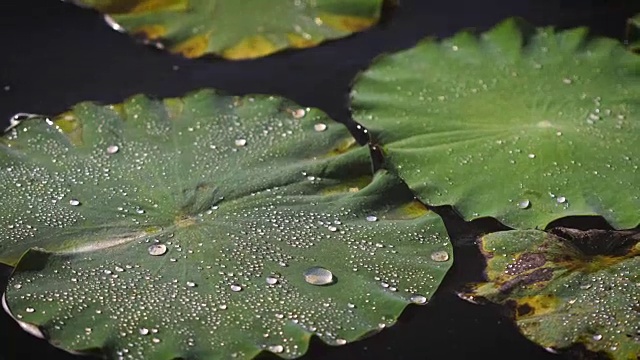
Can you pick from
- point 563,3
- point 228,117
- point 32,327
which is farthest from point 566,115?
point 32,327

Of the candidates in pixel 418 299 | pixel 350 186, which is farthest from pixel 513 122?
pixel 418 299

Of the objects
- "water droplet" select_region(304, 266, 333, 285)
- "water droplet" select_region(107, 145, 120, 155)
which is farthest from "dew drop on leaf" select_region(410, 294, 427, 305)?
"water droplet" select_region(107, 145, 120, 155)

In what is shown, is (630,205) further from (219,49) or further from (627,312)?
(219,49)

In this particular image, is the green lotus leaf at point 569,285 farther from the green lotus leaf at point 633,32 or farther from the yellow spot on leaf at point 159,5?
the yellow spot on leaf at point 159,5

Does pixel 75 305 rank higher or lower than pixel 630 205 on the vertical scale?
lower

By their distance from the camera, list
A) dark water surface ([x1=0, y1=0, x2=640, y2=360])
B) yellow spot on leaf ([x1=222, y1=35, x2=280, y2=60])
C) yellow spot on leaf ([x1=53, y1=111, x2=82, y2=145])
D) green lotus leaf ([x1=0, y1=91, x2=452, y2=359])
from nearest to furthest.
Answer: green lotus leaf ([x1=0, y1=91, x2=452, y2=359])
yellow spot on leaf ([x1=53, y1=111, x2=82, y2=145])
dark water surface ([x1=0, y1=0, x2=640, y2=360])
yellow spot on leaf ([x1=222, y1=35, x2=280, y2=60])

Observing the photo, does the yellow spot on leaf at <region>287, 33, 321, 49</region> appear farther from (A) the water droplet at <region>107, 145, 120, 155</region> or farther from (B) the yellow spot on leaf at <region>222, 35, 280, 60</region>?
(A) the water droplet at <region>107, 145, 120, 155</region>

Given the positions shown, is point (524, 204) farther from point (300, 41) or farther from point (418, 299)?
point (300, 41)
